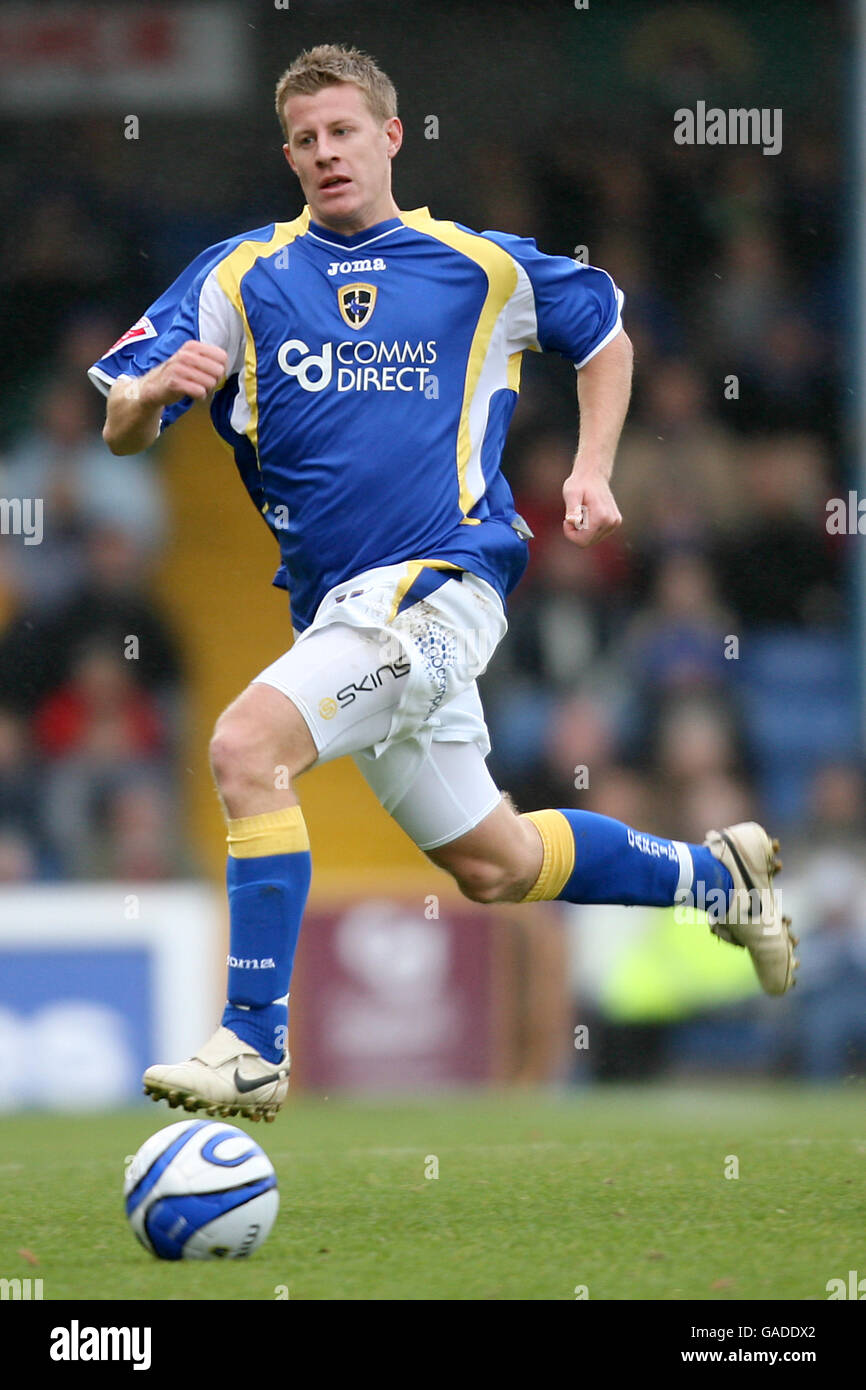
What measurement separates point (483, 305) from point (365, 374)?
0.35 metres

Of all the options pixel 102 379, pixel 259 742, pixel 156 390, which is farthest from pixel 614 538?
pixel 259 742

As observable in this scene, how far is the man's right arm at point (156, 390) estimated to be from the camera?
4453 millimetres

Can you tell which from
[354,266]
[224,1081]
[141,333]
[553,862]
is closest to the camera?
[224,1081]

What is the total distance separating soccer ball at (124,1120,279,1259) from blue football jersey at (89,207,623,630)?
53.4 inches

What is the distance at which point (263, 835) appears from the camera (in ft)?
14.7

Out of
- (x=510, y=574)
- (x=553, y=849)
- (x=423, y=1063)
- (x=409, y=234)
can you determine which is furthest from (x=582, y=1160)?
(x=423, y=1063)

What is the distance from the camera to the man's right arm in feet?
14.6

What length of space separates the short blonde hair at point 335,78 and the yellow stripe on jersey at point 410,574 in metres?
1.01

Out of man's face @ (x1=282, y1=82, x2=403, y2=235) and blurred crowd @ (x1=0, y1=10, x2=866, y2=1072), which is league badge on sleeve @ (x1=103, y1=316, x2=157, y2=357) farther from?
blurred crowd @ (x1=0, y1=10, x2=866, y2=1072)

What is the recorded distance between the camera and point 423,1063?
30.6 ft

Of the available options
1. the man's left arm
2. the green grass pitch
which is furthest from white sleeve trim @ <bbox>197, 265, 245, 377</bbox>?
the green grass pitch

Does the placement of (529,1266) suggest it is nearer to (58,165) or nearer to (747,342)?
(747,342)

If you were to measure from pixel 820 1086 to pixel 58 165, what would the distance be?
699 cm

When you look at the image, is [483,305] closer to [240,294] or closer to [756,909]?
[240,294]
